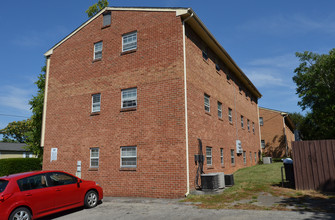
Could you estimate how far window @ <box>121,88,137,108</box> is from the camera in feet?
43.8

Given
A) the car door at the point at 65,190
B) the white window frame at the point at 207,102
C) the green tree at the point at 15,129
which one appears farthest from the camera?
the green tree at the point at 15,129

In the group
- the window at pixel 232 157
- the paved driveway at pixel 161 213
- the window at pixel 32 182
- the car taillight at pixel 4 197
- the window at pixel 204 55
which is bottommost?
the paved driveway at pixel 161 213

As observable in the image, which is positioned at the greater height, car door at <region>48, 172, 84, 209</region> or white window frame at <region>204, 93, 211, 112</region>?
white window frame at <region>204, 93, 211, 112</region>

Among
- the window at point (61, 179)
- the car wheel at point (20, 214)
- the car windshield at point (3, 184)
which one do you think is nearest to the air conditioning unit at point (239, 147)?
the window at point (61, 179)

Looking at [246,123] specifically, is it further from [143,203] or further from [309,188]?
[143,203]

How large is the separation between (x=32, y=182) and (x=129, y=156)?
17.0 ft

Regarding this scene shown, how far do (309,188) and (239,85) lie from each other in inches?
536

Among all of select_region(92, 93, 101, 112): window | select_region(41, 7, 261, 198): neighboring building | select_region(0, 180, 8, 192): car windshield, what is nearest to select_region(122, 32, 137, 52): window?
select_region(41, 7, 261, 198): neighboring building

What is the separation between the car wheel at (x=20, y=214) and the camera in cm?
726

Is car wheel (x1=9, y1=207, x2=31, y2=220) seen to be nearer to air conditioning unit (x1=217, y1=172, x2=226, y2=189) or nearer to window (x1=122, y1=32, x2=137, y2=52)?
air conditioning unit (x1=217, y1=172, x2=226, y2=189)

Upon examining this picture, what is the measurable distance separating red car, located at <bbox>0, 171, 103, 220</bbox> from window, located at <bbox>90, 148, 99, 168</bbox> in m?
4.02

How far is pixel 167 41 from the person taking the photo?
42.3 feet

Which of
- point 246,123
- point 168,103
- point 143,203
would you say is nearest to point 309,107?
point 246,123

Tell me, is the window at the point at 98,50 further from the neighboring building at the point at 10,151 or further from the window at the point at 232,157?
the neighboring building at the point at 10,151
